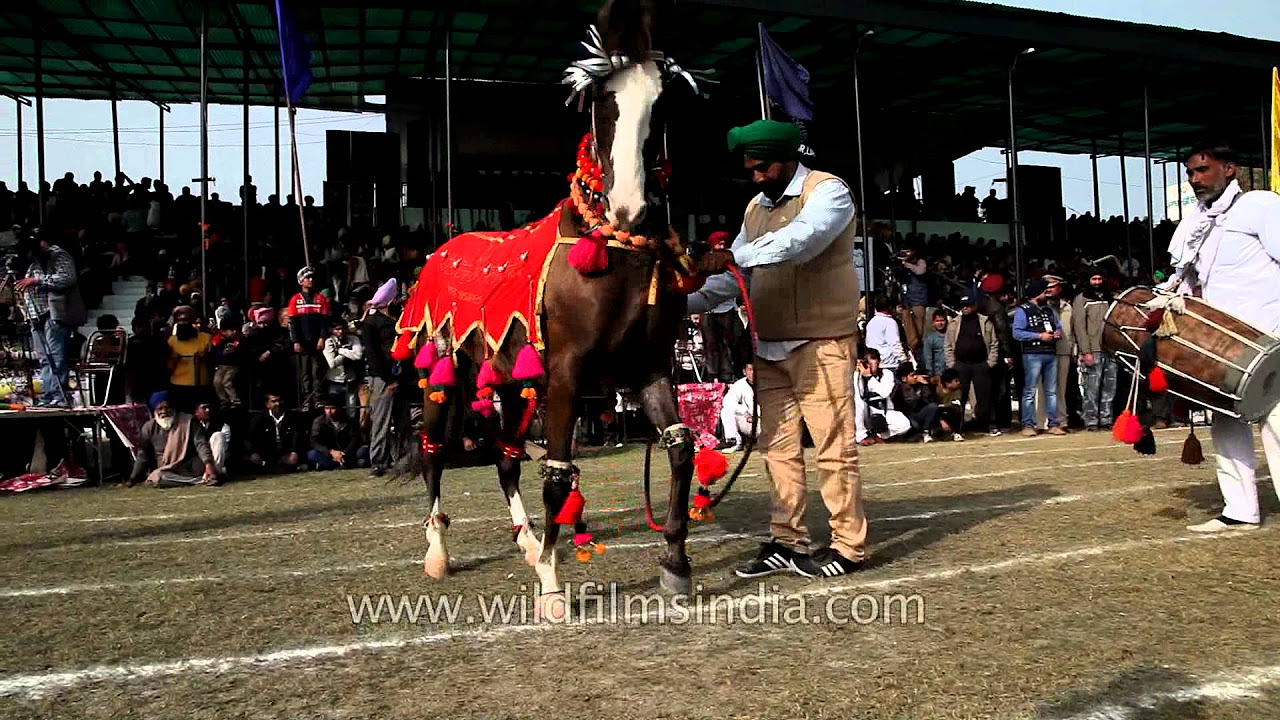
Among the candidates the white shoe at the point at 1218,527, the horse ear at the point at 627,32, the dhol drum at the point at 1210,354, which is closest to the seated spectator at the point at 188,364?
the horse ear at the point at 627,32

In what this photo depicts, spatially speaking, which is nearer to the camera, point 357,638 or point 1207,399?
point 357,638

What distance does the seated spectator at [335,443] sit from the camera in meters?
12.3

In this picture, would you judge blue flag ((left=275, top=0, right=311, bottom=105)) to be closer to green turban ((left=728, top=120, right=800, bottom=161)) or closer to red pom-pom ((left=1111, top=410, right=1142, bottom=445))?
green turban ((left=728, top=120, right=800, bottom=161))

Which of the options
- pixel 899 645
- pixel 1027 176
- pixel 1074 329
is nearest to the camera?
pixel 899 645

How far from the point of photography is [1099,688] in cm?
316

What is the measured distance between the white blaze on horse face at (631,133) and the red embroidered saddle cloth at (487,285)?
0.55 metres

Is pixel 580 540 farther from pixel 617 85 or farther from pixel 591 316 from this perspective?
pixel 617 85

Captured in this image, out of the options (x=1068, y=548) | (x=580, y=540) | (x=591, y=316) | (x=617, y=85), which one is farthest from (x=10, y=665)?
(x=1068, y=548)

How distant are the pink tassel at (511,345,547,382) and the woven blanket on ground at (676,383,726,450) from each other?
8.50 metres

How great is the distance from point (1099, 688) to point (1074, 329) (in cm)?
1296

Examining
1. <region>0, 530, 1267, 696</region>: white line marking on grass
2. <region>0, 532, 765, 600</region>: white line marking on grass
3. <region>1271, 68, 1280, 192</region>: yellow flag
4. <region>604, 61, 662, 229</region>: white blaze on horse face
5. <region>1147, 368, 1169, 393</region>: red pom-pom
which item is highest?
<region>1271, 68, 1280, 192</region>: yellow flag

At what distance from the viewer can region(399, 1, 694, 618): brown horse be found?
4.38m

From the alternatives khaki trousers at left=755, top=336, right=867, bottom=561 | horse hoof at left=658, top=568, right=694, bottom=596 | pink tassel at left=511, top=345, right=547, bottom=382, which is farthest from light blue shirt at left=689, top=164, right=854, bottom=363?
horse hoof at left=658, top=568, right=694, bottom=596

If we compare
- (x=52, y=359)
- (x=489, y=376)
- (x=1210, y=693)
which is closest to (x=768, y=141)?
(x=489, y=376)
